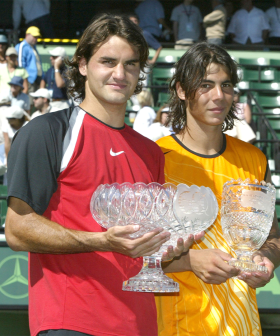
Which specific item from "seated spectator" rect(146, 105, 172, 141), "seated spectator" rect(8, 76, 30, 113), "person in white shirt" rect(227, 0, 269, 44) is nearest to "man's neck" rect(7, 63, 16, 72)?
"seated spectator" rect(8, 76, 30, 113)

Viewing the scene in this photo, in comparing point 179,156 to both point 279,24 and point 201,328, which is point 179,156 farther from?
point 279,24

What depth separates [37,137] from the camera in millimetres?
2041

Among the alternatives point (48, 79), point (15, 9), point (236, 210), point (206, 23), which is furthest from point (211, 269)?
point (15, 9)

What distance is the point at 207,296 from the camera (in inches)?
102

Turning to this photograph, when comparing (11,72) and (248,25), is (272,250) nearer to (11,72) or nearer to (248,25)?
(11,72)

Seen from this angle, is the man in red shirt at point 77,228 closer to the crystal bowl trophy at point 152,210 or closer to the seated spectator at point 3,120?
the crystal bowl trophy at point 152,210

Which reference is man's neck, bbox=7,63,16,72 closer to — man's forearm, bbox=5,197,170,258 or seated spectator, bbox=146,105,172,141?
seated spectator, bbox=146,105,172,141

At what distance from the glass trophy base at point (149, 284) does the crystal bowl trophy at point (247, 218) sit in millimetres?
301

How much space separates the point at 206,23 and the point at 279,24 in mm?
2154

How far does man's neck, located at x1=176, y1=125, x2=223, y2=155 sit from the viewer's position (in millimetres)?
2908

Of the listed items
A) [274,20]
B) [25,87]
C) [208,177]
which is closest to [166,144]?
[208,177]

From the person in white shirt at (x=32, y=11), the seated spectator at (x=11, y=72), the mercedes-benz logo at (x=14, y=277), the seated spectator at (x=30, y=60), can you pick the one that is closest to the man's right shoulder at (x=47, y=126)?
the mercedes-benz logo at (x=14, y=277)

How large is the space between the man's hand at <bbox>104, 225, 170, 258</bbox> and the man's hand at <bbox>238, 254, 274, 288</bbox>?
1.66 feet

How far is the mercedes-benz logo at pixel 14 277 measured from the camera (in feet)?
14.4
